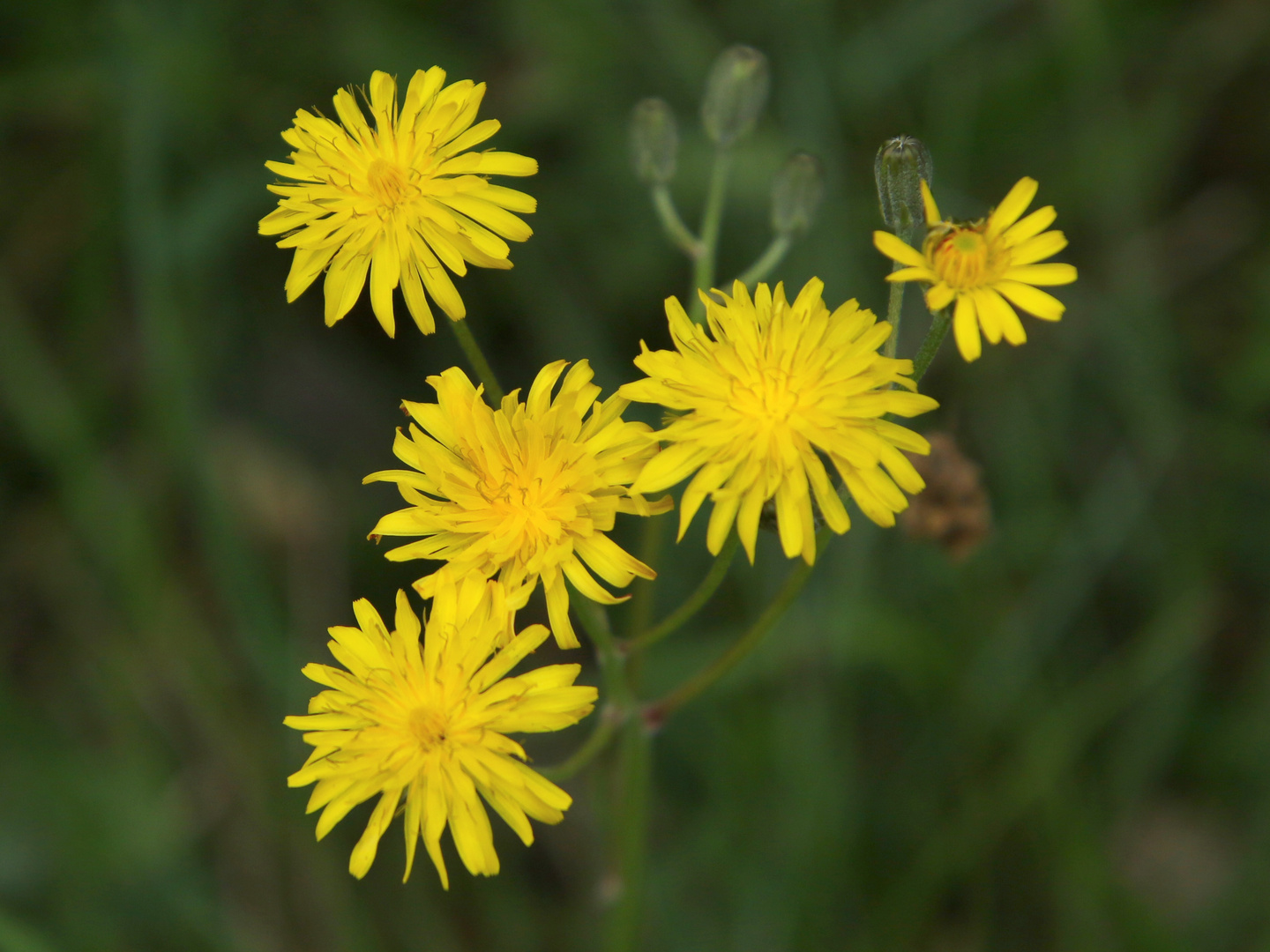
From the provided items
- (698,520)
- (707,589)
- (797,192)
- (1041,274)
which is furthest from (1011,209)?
(698,520)

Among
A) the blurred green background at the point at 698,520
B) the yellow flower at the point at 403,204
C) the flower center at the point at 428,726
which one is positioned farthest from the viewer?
the blurred green background at the point at 698,520

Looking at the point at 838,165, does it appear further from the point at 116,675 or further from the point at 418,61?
the point at 116,675

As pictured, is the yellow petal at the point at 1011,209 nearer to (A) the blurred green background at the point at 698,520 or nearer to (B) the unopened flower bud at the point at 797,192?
(B) the unopened flower bud at the point at 797,192

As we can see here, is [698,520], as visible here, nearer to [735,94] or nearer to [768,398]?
[735,94]

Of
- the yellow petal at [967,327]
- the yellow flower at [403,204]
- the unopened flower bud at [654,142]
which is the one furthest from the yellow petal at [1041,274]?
the unopened flower bud at [654,142]

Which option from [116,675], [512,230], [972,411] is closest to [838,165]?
[972,411]

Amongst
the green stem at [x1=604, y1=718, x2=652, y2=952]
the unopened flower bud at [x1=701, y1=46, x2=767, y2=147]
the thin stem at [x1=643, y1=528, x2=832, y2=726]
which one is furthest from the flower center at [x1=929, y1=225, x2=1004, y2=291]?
the green stem at [x1=604, y1=718, x2=652, y2=952]
